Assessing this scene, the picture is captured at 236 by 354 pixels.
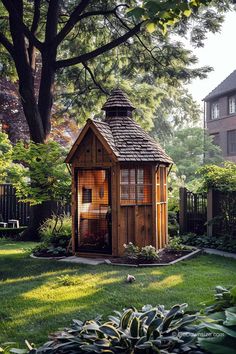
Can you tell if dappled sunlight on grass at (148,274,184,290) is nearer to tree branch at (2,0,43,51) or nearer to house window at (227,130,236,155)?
tree branch at (2,0,43,51)

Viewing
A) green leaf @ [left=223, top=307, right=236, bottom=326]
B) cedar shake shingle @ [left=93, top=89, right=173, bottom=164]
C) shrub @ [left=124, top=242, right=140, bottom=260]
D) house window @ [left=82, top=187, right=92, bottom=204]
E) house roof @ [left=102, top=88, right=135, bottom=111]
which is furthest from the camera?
house roof @ [left=102, top=88, right=135, bottom=111]

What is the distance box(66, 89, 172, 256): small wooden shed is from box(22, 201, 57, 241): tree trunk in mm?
3670

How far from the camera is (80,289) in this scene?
23.6 feet

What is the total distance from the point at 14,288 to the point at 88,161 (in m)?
4.18

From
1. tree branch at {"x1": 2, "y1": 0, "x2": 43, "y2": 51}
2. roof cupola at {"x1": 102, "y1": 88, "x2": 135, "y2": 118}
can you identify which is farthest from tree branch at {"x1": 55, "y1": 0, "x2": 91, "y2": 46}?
roof cupola at {"x1": 102, "y1": 88, "x2": 135, "y2": 118}

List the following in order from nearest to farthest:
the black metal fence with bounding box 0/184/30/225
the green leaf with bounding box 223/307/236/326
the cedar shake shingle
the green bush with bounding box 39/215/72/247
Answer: the green leaf with bounding box 223/307/236/326, the cedar shake shingle, the green bush with bounding box 39/215/72/247, the black metal fence with bounding box 0/184/30/225

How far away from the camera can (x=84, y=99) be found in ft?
60.4

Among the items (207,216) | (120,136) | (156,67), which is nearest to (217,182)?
(207,216)

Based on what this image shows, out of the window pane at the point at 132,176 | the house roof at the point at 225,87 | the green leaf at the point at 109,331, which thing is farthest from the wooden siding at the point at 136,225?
the house roof at the point at 225,87

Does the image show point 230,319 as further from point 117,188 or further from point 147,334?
point 117,188

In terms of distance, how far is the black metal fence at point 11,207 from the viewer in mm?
18594

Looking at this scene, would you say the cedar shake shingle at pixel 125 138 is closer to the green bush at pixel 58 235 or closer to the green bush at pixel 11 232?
the green bush at pixel 58 235

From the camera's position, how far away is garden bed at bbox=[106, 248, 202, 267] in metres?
9.41

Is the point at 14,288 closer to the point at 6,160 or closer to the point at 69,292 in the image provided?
the point at 69,292
